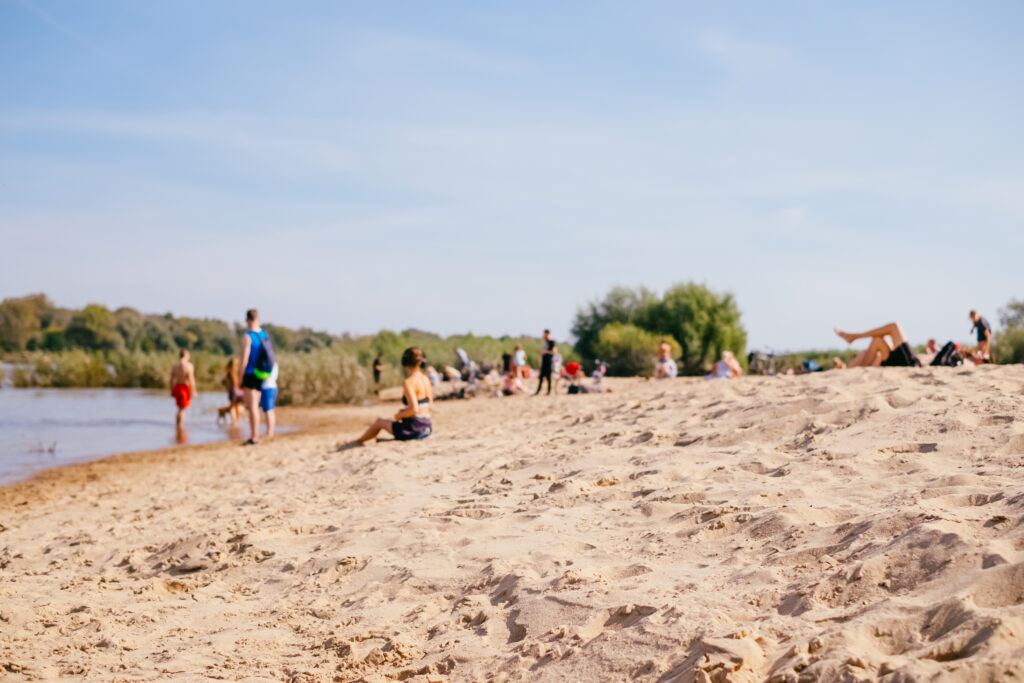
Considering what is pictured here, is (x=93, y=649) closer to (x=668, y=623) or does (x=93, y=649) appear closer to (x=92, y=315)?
(x=668, y=623)

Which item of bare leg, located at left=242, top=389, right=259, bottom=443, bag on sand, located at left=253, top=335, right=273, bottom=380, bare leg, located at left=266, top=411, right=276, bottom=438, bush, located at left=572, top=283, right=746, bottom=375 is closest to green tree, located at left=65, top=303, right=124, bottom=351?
bush, located at left=572, top=283, right=746, bottom=375

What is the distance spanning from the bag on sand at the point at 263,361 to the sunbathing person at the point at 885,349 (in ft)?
27.4

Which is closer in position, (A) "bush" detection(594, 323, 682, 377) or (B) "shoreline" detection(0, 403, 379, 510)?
(B) "shoreline" detection(0, 403, 379, 510)

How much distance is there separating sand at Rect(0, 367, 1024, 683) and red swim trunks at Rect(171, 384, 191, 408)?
9161 mm

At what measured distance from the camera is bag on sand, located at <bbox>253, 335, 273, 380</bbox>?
39.0 ft

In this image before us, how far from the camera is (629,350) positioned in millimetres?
34531

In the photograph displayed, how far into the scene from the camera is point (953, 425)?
207 inches

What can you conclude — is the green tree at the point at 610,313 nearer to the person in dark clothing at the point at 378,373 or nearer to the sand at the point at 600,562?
the person in dark clothing at the point at 378,373

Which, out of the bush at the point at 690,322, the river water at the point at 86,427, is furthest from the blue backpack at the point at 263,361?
the bush at the point at 690,322

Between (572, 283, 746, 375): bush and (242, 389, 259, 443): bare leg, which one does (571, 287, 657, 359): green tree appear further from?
(242, 389, 259, 443): bare leg

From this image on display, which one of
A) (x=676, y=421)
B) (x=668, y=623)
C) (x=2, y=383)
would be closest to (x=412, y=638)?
(x=668, y=623)

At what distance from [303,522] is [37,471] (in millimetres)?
7236

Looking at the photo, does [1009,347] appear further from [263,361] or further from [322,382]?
[263,361]

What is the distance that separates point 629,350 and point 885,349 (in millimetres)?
23097
